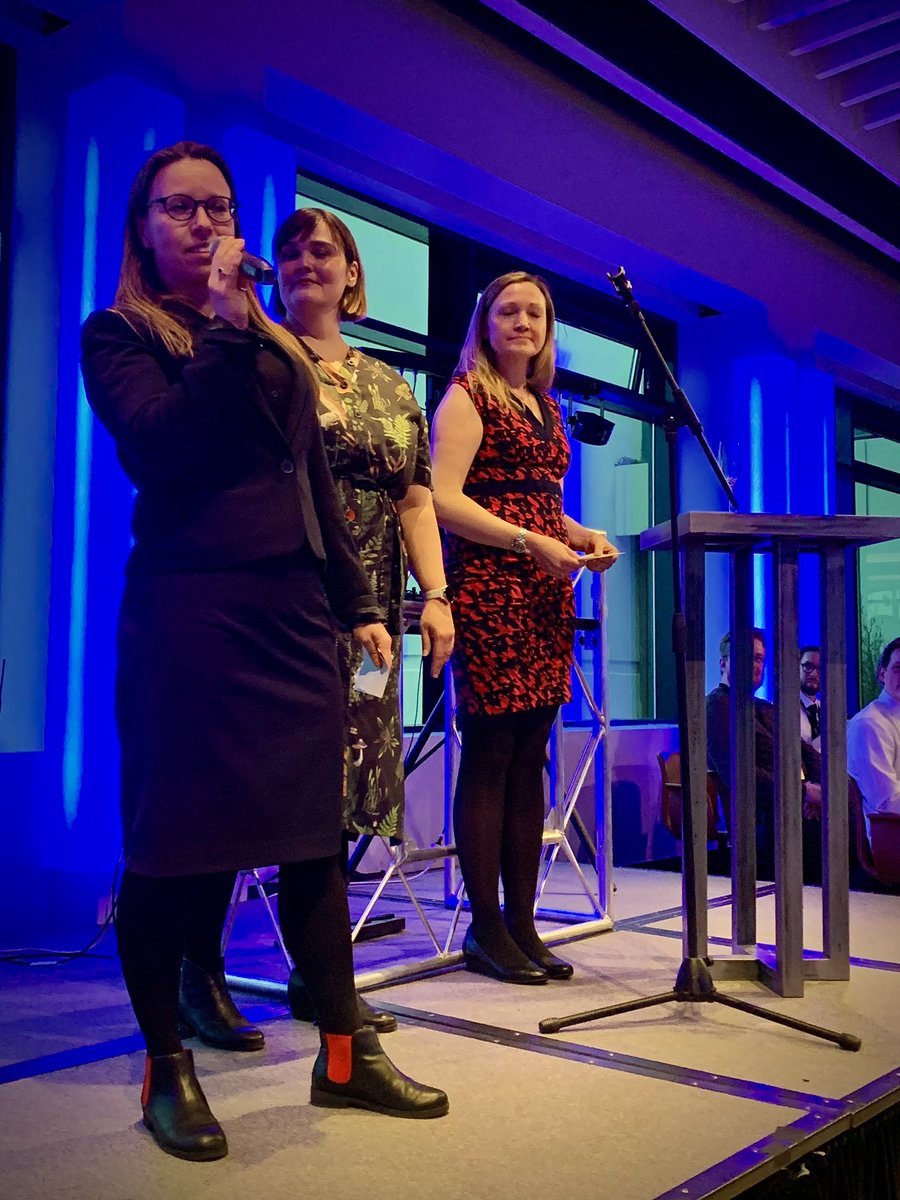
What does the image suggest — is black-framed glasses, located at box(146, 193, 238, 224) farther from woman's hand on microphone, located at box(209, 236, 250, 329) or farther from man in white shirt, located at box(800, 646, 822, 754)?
man in white shirt, located at box(800, 646, 822, 754)

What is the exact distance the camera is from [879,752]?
4.47 metres

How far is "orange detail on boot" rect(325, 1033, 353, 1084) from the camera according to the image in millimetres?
1623

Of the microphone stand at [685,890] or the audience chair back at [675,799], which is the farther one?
the audience chair back at [675,799]

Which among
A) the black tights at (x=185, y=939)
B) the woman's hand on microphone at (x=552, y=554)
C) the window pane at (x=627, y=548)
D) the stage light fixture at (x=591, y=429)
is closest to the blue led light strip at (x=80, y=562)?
the woman's hand on microphone at (x=552, y=554)

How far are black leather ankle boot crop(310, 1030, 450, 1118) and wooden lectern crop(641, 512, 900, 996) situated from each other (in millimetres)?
917

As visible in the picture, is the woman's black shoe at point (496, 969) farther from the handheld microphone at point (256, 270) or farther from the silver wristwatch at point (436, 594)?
the handheld microphone at point (256, 270)

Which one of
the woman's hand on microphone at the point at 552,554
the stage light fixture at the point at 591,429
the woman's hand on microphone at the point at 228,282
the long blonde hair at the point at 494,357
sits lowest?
the woman's hand on microphone at the point at 552,554

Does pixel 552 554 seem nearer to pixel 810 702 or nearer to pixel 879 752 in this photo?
pixel 879 752

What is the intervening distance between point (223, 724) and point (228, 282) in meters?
0.54

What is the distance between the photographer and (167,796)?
148 centimetres

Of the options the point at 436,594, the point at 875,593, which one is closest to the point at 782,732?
the point at 436,594

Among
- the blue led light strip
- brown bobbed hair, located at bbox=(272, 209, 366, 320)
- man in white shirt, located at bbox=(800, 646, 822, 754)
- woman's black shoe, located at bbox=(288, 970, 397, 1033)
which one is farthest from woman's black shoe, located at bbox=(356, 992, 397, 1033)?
man in white shirt, located at bbox=(800, 646, 822, 754)

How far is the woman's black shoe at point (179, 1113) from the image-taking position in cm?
149

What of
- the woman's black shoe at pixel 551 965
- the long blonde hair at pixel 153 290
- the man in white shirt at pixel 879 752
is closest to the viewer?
the long blonde hair at pixel 153 290
